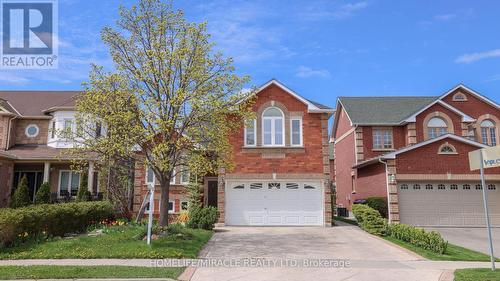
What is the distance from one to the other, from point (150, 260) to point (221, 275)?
2516 millimetres

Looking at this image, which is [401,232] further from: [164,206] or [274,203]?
[164,206]

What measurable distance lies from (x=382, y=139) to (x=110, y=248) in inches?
794

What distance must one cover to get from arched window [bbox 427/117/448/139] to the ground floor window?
918 inches

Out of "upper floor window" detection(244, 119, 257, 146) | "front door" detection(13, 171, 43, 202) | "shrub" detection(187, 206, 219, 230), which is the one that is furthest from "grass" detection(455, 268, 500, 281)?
"front door" detection(13, 171, 43, 202)

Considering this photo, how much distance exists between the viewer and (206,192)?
21578 mm

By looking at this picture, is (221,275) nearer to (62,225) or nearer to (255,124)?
(62,225)

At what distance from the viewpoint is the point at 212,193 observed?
71.5ft

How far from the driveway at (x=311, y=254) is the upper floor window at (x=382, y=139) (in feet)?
30.9

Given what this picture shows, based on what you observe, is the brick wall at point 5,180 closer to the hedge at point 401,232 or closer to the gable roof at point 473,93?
the hedge at point 401,232

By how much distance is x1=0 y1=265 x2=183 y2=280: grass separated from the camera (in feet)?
27.7

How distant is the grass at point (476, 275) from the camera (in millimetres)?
8328

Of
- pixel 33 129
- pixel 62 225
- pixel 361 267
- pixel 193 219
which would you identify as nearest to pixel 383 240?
pixel 361 267

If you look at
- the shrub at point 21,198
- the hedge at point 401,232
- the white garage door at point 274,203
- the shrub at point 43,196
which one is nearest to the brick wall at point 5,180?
the shrub at point 21,198

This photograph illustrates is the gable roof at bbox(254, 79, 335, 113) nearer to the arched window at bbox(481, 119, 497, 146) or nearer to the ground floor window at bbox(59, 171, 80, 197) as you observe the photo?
the ground floor window at bbox(59, 171, 80, 197)
